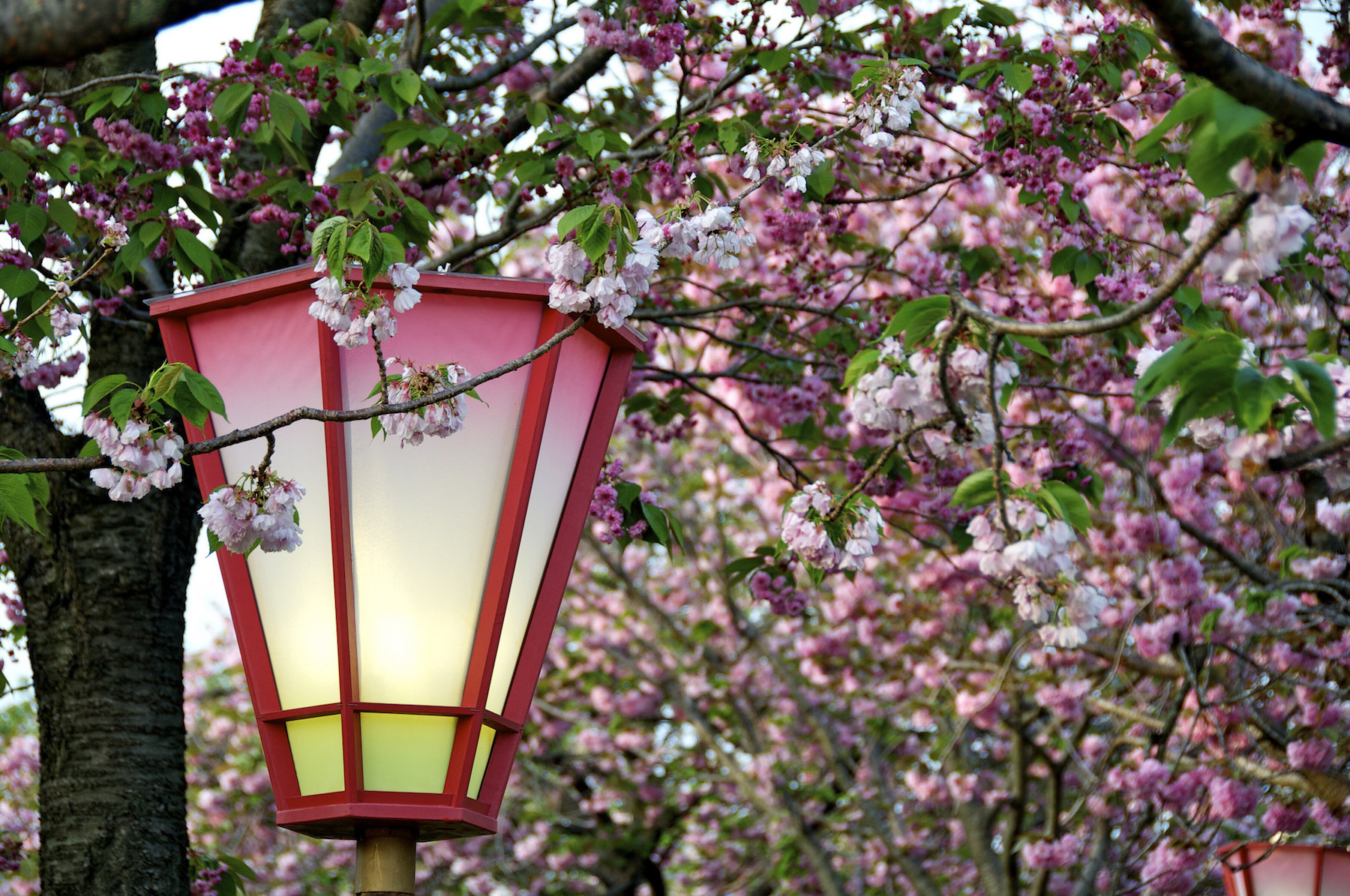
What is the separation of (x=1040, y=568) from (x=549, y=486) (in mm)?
772

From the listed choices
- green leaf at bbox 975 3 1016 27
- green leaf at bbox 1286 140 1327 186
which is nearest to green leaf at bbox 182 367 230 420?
green leaf at bbox 1286 140 1327 186

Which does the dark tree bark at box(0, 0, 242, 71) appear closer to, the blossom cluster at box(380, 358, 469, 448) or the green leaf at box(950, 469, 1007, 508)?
the blossom cluster at box(380, 358, 469, 448)

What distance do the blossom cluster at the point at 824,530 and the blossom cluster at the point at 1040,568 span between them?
0.20 meters

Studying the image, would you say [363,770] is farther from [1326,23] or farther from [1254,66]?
[1326,23]

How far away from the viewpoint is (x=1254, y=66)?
1.16 m

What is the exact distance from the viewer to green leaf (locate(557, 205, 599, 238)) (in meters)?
1.70

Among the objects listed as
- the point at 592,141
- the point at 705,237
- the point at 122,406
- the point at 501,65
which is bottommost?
the point at 122,406

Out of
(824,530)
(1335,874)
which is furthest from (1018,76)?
(1335,874)

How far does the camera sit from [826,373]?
16.3ft

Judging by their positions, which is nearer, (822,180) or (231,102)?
(231,102)

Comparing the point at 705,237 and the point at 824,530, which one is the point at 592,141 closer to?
the point at 705,237

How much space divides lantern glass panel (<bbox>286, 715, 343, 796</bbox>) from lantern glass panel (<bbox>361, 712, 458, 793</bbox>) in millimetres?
38

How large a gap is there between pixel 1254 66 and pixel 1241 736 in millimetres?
5623

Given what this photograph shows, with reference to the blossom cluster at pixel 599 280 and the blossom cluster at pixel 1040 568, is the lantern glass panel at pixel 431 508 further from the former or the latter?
the blossom cluster at pixel 1040 568
